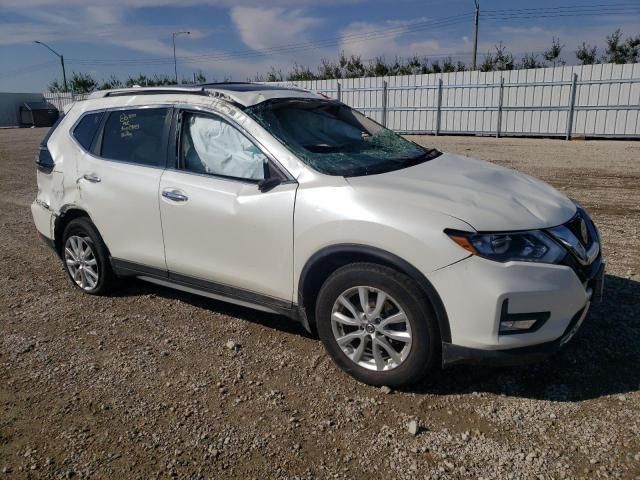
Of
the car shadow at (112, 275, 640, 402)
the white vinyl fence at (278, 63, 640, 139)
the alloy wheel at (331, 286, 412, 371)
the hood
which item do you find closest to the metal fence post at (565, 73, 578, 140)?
the white vinyl fence at (278, 63, 640, 139)

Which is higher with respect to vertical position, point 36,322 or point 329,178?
point 329,178

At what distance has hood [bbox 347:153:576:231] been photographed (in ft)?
9.13

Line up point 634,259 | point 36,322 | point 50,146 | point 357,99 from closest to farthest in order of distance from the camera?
point 36,322
point 50,146
point 634,259
point 357,99

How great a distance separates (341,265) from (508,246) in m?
0.94

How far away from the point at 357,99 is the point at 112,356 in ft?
74.8

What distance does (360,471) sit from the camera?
8.11 feet

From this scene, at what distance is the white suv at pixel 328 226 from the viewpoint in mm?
2705

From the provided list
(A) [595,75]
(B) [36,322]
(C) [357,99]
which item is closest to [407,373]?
(B) [36,322]

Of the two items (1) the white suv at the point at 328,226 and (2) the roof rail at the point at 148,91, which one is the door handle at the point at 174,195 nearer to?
(1) the white suv at the point at 328,226

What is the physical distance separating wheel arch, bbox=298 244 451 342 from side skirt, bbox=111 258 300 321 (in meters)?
0.11

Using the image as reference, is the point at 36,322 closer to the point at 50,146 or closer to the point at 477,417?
the point at 50,146

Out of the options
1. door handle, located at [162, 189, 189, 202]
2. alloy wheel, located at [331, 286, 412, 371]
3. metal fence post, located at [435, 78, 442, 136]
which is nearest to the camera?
alloy wheel, located at [331, 286, 412, 371]

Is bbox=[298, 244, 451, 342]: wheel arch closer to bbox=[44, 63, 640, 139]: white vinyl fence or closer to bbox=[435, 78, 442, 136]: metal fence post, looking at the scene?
bbox=[44, 63, 640, 139]: white vinyl fence

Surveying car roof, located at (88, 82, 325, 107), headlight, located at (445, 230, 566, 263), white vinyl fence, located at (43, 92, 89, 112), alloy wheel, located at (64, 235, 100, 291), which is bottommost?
alloy wheel, located at (64, 235, 100, 291)
